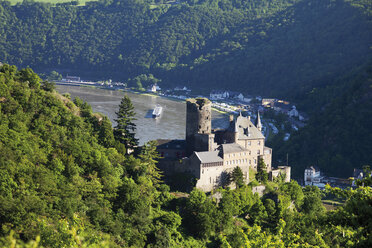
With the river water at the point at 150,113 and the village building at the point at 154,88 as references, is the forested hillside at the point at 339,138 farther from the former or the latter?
the village building at the point at 154,88

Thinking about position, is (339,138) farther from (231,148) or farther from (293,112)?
(231,148)

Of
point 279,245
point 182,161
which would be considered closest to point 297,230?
point 182,161

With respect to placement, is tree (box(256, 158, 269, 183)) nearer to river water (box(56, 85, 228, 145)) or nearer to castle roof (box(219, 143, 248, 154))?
castle roof (box(219, 143, 248, 154))

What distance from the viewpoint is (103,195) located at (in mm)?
40188

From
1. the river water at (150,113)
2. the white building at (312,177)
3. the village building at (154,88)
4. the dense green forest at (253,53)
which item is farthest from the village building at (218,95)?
the white building at (312,177)

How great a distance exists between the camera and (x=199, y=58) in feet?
579

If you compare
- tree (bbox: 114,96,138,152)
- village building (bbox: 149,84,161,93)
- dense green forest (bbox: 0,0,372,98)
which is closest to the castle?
tree (bbox: 114,96,138,152)

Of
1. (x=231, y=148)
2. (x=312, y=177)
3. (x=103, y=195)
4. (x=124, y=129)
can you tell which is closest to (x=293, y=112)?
(x=312, y=177)

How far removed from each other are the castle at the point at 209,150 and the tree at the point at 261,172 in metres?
0.39

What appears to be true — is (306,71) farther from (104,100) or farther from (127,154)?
(127,154)

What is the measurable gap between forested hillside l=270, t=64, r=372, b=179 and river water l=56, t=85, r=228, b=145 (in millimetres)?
15919

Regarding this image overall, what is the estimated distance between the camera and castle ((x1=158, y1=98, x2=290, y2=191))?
45.2 meters

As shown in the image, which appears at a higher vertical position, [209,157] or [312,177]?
[209,157]

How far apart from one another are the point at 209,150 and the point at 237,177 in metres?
3.31
